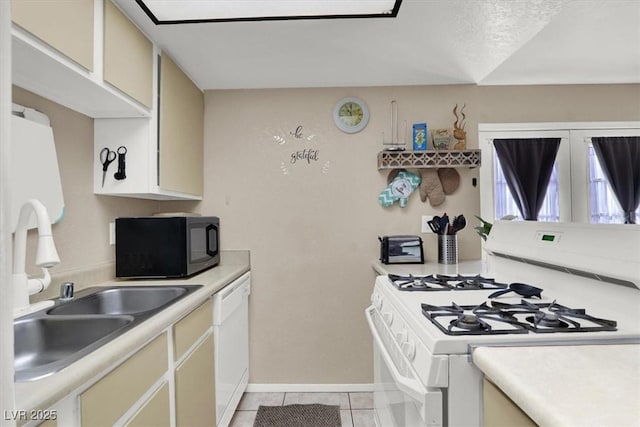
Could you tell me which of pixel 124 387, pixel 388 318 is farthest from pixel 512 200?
pixel 124 387

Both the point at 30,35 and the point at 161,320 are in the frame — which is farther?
the point at 161,320

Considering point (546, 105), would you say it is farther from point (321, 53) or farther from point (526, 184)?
point (321, 53)

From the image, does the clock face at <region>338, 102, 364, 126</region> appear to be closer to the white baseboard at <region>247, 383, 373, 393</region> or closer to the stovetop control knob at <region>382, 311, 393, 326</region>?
the stovetop control knob at <region>382, 311, 393, 326</region>

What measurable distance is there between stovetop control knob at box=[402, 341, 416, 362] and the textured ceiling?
146 cm

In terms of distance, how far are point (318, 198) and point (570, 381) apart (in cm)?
210

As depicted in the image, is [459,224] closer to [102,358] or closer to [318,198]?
[318,198]

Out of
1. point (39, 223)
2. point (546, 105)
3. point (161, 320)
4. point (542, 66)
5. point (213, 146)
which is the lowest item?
point (161, 320)

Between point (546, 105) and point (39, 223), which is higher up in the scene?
point (546, 105)

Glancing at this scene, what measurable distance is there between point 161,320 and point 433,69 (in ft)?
7.13

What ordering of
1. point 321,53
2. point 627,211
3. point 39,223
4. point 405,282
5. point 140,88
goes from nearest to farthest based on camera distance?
point 39,223 < point 405,282 < point 140,88 < point 321,53 < point 627,211

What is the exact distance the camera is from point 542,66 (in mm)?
2391

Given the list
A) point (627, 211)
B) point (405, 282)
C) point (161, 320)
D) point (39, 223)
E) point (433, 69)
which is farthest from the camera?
point (627, 211)

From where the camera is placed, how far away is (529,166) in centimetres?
268

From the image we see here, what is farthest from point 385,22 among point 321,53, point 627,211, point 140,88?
point 627,211
